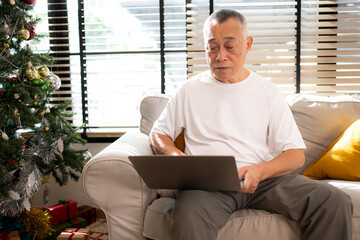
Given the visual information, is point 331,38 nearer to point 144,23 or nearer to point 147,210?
point 144,23

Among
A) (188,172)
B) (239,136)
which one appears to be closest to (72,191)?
(239,136)

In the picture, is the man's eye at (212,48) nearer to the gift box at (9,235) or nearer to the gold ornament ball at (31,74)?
the gold ornament ball at (31,74)

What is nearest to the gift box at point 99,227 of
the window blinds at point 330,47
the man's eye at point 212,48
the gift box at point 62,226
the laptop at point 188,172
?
the gift box at point 62,226

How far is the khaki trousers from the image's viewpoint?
1.29 metres

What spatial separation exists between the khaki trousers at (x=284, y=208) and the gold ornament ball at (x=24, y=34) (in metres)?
1.29

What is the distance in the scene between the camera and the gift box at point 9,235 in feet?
6.72

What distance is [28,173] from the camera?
2029 mm

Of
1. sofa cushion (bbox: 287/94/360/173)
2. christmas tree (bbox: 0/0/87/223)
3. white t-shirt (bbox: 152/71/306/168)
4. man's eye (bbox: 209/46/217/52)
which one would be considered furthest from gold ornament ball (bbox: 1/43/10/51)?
sofa cushion (bbox: 287/94/360/173)

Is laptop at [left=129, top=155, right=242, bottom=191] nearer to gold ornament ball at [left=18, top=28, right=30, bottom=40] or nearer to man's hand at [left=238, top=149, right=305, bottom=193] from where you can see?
man's hand at [left=238, top=149, right=305, bottom=193]

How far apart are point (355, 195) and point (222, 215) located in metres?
0.59

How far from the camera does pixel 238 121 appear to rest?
1661 mm

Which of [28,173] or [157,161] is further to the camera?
[28,173]

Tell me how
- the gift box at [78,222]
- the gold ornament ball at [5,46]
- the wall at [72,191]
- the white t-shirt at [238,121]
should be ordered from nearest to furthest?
1. the white t-shirt at [238,121]
2. the gold ornament ball at [5,46]
3. the gift box at [78,222]
4. the wall at [72,191]

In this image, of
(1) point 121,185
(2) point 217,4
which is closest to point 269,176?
(1) point 121,185
